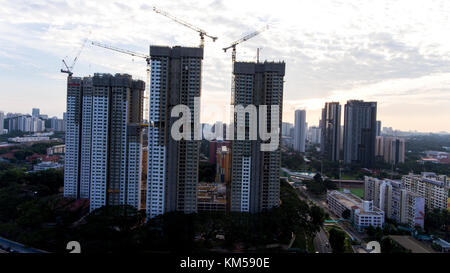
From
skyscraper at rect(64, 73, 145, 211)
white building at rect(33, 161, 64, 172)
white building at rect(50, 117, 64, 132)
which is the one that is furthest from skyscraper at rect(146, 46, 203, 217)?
white building at rect(50, 117, 64, 132)

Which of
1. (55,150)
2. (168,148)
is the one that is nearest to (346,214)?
(168,148)

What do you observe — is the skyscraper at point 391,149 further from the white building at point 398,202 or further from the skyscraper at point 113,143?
the skyscraper at point 113,143

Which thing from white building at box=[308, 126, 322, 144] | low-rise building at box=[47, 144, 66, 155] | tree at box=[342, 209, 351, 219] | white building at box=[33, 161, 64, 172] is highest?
white building at box=[308, 126, 322, 144]

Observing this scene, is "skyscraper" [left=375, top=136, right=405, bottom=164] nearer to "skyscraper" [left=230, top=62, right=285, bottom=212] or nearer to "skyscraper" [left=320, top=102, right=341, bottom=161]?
"skyscraper" [left=320, top=102, right=341, bottom=161]

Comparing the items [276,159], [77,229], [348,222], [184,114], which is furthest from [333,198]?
[77,229]

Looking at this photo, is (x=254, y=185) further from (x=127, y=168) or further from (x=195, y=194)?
(x=127, y=168)

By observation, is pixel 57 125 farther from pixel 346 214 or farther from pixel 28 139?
pixel 346 214
